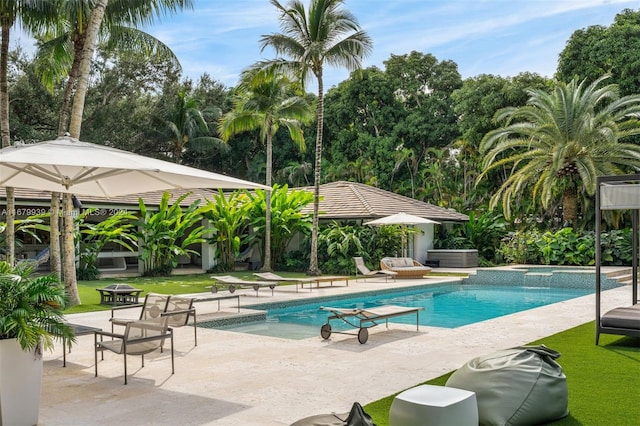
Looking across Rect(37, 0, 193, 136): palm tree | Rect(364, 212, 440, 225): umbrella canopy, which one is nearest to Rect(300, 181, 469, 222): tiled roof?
Rect(364, 212, 440, 225): umbrella canopy

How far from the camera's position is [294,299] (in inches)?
587

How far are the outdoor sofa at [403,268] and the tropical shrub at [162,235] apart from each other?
678 cm

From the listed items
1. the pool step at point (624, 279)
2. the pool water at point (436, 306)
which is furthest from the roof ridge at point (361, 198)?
the pool step at point (624, 279)

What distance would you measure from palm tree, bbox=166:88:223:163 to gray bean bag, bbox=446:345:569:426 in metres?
33.8

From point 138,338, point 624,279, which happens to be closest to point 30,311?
point 138,338

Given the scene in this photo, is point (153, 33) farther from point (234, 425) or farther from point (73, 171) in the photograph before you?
point (234, 425)

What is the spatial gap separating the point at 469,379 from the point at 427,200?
109ft

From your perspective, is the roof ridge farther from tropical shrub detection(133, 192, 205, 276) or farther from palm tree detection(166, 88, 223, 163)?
palm tree detection(166, 88, 223, 163)

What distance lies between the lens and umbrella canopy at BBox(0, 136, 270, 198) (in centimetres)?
580

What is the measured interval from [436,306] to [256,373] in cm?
958

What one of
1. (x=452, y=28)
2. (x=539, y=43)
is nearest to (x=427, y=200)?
(x=539, y=43)

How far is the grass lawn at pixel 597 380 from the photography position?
5.36 m

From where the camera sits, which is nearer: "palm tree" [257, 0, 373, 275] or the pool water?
the pool water

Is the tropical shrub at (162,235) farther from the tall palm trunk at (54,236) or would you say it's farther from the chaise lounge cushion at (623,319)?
the chaise lounge cushion at (623,319)
